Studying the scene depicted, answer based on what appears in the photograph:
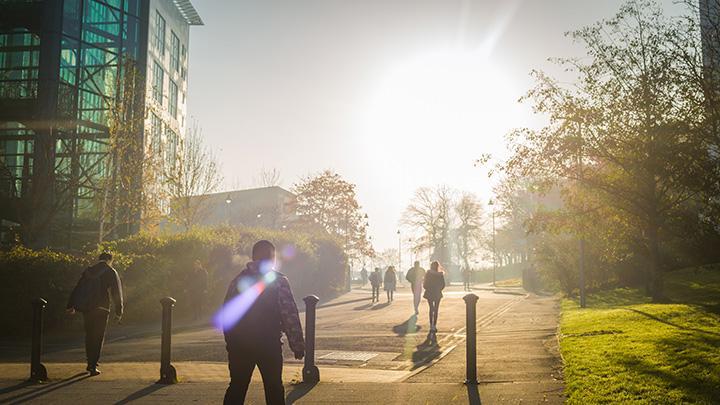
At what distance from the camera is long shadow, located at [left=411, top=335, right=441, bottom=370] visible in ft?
37.5

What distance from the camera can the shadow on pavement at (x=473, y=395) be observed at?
7270 mm

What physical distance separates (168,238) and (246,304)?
19.7 meters

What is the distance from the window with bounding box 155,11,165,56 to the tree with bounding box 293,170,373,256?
92.4 ft

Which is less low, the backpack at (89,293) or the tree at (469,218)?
the tree at (469,218)

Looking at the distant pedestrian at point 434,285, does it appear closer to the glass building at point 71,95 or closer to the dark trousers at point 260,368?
the dark trousers at point 260,368

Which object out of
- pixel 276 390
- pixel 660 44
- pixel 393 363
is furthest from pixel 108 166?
pixel 276 390

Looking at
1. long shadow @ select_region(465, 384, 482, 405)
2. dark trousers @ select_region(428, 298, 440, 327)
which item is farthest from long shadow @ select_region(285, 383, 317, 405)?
dark trousers @ select_region(428, 298, 440, 327)

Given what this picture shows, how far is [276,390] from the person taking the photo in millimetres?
5512

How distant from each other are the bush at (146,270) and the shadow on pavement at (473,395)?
45.2 ft

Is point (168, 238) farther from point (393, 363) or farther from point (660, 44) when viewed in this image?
point (660, 44)

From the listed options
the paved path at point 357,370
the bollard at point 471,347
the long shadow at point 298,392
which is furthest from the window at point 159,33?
the bollard at point 471,347

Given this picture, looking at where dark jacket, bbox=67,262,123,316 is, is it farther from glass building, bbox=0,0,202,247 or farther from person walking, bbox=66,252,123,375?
glass building, bbox=0,0,202,247

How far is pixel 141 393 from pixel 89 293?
8.25 ft

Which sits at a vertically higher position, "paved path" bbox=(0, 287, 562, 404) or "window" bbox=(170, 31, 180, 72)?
"window" bbox=(170, 31, 180, 72)
